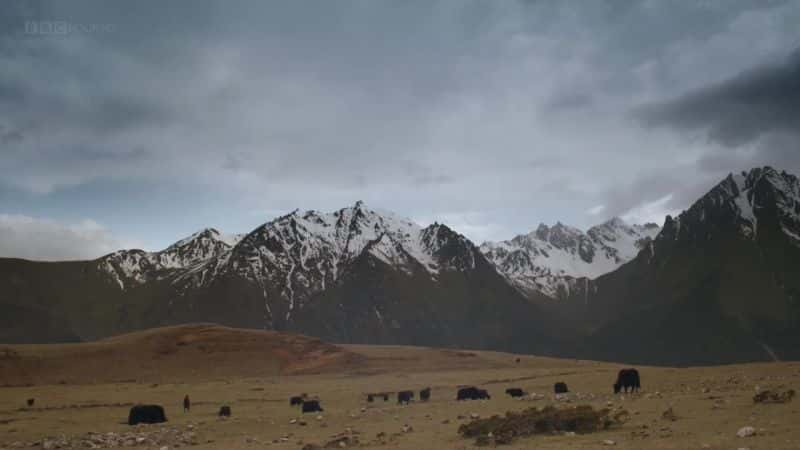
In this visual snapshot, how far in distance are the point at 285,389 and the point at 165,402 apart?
15801 mm

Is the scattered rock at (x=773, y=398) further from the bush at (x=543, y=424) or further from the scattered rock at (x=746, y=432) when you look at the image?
the scattered rock at (x=746, y=432)

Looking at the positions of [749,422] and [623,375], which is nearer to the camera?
[749,422]

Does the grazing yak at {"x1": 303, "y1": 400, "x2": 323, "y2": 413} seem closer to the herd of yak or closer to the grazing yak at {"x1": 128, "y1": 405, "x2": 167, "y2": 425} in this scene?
the herd of yak

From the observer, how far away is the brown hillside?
306 feet

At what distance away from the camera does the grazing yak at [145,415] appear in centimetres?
4012

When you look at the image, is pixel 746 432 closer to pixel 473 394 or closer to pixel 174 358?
pixel 473 394

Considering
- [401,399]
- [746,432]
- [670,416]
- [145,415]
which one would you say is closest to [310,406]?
[401,399]

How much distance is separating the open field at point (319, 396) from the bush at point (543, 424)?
67cm

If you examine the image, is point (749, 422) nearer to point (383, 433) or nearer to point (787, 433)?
point (787, 433)

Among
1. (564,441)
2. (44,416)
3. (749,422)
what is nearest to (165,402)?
(44,416)

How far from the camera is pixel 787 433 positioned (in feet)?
64.0

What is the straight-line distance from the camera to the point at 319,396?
60.2 m

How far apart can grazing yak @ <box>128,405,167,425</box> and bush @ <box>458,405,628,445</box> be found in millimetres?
23548

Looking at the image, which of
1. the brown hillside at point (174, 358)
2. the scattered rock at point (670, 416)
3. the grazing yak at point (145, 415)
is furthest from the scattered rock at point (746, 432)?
the brown hillside at point (174, 358)
